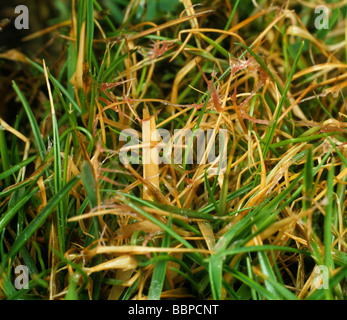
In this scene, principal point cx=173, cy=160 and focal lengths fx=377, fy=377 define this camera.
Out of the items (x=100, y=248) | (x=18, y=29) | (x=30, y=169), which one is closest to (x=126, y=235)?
(x=100, y=248)

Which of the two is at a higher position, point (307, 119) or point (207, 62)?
point (207, 62)

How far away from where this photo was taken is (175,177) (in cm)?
57

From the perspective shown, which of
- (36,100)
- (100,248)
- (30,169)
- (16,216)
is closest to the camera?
(100,248)

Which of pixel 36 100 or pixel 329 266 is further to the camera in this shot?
pixel 36 100

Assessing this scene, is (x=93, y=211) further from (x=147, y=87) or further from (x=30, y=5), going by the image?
(x=30, y=5)

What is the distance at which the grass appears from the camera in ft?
1.50

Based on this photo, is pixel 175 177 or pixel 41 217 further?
pixel 175 177

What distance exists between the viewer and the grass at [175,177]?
458mm

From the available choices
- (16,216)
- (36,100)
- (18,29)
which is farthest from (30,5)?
(16,216)

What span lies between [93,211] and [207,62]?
0.40m

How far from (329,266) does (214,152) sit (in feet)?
0.82

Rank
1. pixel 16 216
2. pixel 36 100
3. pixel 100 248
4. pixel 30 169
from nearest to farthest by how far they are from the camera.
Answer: pixel 100 248 < pixel 16 216 < pixel 30 169 < pixel 36 100
